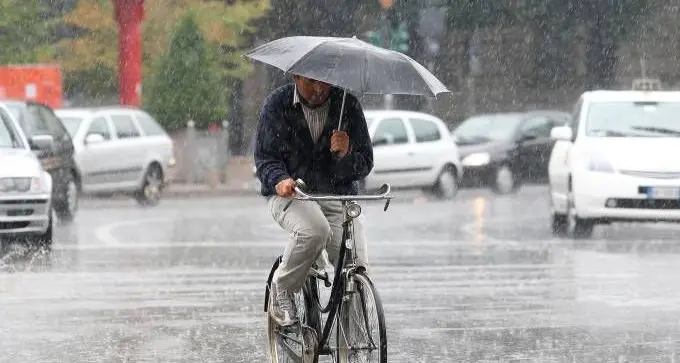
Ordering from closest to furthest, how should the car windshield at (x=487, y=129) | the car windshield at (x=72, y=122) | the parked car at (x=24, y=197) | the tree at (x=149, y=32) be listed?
the parked car at (x=24, y=197) < the car windshield at (x=72, y=122) < the car windshield at (x=487, y=129) < the tree at (x=149, y=32)

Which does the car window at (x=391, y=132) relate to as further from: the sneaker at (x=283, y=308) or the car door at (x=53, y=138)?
the sneaker at (x=283, y=308)

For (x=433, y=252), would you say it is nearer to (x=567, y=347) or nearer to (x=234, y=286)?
(x=234, y=286)

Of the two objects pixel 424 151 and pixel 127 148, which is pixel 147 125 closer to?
pixel 127 148

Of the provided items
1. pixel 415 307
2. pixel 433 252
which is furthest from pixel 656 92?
pixel 415 307

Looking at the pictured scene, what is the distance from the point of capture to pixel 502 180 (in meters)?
30.4

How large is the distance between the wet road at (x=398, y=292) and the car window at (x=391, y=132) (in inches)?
232

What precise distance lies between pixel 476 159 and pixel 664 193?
12.7m

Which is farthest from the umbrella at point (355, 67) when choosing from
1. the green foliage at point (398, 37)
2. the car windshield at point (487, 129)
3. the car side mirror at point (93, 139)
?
the green foliage at point (398, 37)

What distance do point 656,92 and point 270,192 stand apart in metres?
12.0

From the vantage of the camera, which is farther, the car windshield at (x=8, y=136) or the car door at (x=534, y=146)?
the car door at (x=534, y=146)

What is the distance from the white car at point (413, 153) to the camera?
90.1 ft

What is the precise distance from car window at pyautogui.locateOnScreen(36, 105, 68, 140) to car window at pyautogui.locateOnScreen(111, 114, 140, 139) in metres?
4.26

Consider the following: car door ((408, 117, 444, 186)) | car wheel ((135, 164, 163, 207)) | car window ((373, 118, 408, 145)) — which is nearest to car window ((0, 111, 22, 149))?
car wheel ((135, 164, 163, 207))

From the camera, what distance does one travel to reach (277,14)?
42.5m
